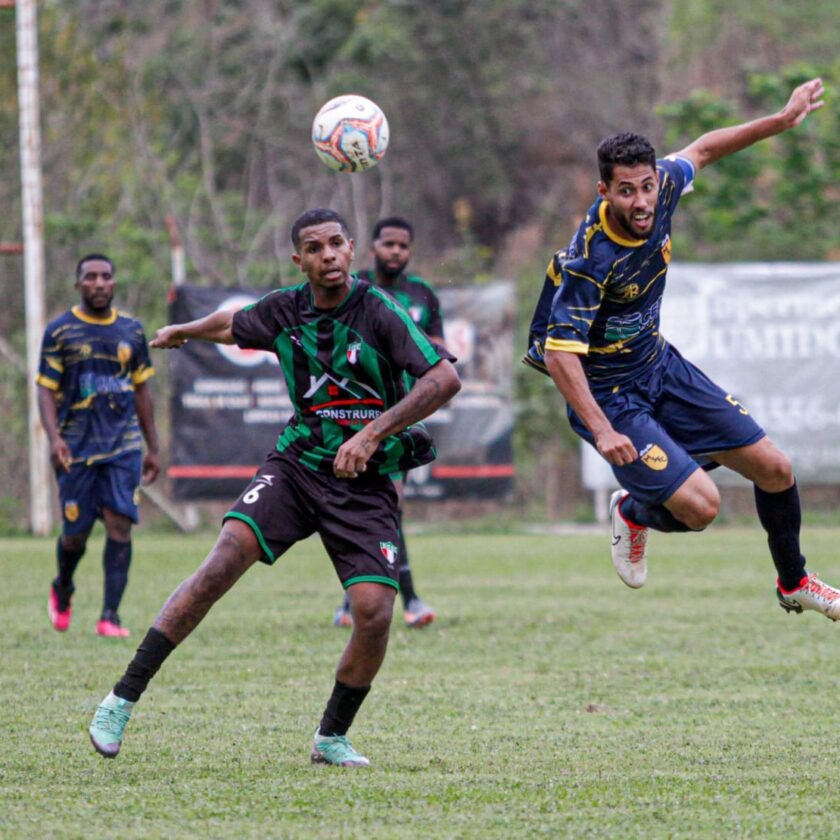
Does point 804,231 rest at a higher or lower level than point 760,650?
higher

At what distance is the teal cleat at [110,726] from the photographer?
5.89 meters

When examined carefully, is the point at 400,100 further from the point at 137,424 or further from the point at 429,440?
the point at 429,440

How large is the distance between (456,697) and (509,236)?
25.0 metres

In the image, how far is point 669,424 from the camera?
6984 millimetres

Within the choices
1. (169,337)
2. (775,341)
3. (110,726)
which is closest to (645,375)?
(169,337)

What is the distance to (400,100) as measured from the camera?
30.8 meters

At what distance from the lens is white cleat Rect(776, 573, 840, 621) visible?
22.8 feet

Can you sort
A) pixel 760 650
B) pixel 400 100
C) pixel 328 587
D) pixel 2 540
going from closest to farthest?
pixel 760 650 < pixel 328 587 < pixel 2 540 < pixel 400 100

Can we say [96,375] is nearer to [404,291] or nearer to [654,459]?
[404,291]

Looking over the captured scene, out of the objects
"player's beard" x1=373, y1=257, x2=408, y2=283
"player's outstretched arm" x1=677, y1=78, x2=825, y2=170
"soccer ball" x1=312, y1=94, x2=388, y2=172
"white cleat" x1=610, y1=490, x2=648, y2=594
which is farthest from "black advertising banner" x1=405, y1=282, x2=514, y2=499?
"player's outstretched arm" x1=677, y1=78, x2=825, y2=170

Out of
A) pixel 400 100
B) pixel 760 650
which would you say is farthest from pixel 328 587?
pixel 400 100

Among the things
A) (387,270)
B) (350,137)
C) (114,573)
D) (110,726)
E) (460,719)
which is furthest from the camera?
(387,270)

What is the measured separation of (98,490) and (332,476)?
4469 mm

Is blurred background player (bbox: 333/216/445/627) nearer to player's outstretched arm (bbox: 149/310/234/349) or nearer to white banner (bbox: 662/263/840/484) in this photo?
player's outstretched arm (bbox: 149/310/234/349)
